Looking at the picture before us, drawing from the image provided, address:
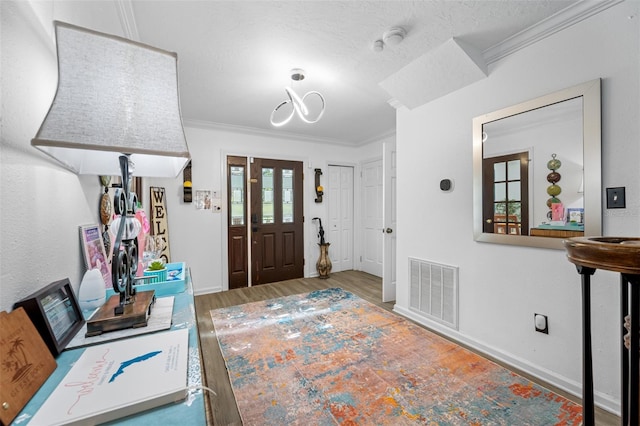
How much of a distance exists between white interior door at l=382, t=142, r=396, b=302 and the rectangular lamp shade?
292 centimetres

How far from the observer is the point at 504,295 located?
2.05 metres

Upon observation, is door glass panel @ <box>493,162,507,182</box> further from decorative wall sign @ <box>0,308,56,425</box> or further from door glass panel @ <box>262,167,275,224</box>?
door glass panel @ <box>262,167,275,224</box>

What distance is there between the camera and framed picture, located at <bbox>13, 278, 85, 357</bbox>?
692 millimetres

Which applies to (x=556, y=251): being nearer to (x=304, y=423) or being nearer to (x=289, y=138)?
(x=304, y=423)

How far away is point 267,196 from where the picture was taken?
425 centimetres

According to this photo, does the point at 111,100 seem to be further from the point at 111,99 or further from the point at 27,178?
the point at 27,178

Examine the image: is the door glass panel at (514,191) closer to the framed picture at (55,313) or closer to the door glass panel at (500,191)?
the door glass panel at (500,191)

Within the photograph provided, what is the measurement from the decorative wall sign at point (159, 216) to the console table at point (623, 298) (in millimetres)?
3683

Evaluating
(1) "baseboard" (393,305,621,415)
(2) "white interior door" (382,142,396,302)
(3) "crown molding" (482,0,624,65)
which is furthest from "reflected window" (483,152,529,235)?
(2) "white interior door" (382,142,396,302)

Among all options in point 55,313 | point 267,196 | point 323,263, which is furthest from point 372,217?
point 55,313

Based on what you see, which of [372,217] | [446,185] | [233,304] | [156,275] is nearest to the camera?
[156,275]

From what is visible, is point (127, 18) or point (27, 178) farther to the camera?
point (127, 18)

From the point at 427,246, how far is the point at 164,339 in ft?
8.01

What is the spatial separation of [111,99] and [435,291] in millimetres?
2750
